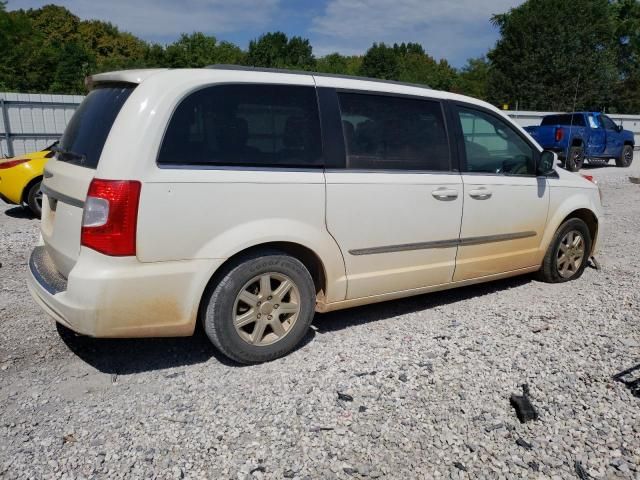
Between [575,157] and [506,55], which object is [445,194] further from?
[506,55]

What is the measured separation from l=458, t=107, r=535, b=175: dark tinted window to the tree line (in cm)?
2929

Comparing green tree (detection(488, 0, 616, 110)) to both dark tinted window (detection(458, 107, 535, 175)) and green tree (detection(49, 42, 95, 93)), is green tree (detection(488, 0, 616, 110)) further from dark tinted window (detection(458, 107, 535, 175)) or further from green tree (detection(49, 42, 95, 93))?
dark tinted window (detection(458, 107, 535, 175))

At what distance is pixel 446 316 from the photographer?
14.9 ft

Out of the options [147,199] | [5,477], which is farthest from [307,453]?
[147,199]

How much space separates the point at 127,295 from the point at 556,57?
47219 mm

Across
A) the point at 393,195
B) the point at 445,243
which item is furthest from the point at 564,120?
the point at 393,195

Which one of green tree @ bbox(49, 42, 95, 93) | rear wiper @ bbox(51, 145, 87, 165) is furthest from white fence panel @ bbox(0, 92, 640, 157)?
green tree @ bbox(49, 42, 95, 93)

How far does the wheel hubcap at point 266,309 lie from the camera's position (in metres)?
3.49

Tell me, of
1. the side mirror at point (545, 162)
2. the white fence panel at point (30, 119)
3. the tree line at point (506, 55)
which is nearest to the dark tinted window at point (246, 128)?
the side mirror at point (545, 162)

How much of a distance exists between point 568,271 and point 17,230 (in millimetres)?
7179

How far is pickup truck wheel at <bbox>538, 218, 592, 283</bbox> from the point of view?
17.4 ft

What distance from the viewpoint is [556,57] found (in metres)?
43.3

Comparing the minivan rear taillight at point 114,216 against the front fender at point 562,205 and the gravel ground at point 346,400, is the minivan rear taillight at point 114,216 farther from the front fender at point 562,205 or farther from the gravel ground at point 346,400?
the front fender at point 562,205

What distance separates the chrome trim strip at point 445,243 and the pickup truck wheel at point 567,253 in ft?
1.49
